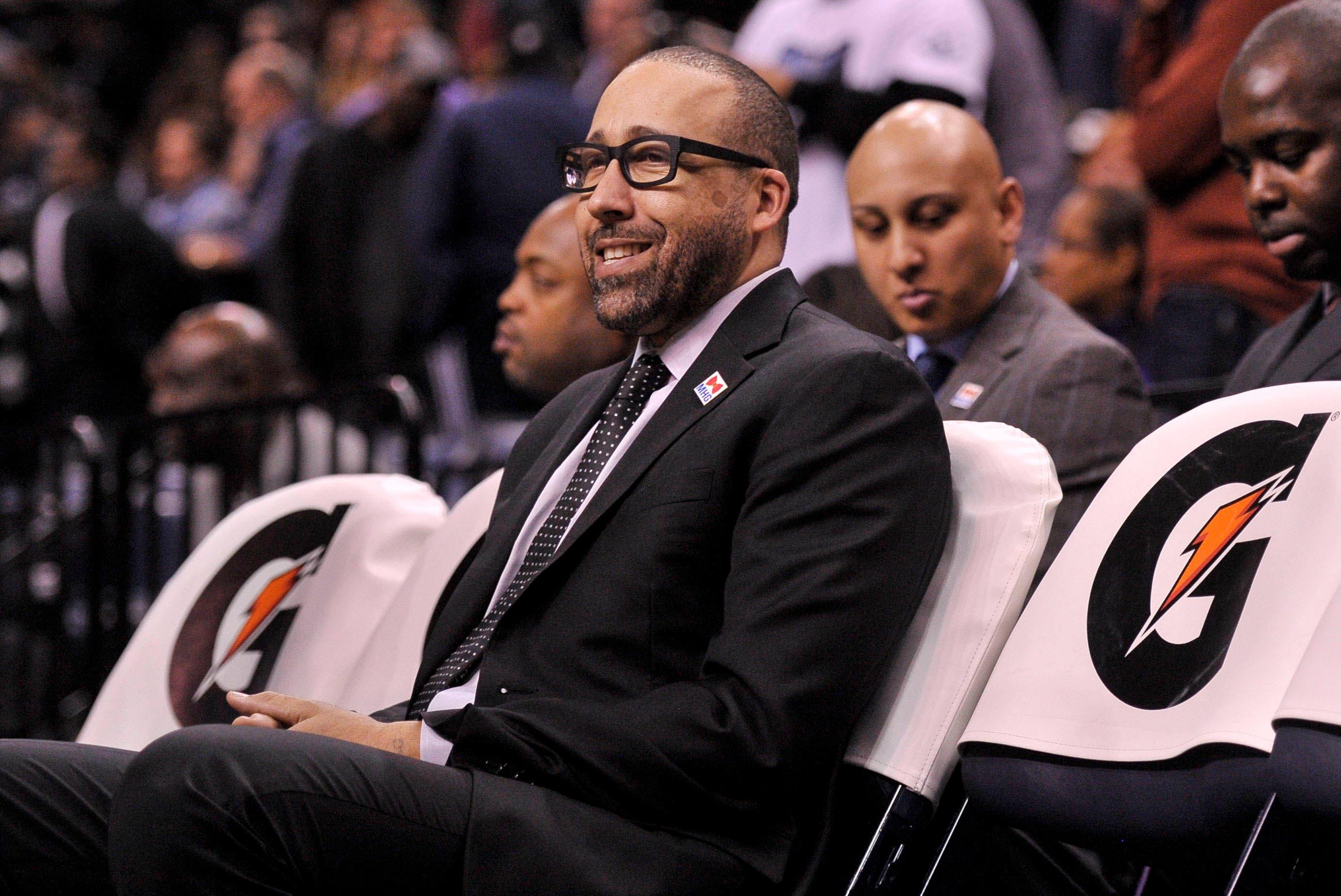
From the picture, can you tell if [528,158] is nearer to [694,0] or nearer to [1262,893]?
[694,0]

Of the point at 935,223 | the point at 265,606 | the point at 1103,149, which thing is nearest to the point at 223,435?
the point at 265,606

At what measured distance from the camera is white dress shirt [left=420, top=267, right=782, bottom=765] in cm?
252

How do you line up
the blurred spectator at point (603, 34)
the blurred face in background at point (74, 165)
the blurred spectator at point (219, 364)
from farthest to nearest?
the blurred face in background at point (74, 165), the blurred spectator at point (603, 34), the blurred spectator at point (219, 364)

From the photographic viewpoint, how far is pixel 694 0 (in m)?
6.65

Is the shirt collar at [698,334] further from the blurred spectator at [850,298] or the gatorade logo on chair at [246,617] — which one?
the blurred spectator at [850,298]

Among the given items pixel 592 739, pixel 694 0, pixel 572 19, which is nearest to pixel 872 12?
pixel 694 0

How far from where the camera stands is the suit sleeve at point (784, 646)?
2174 mm

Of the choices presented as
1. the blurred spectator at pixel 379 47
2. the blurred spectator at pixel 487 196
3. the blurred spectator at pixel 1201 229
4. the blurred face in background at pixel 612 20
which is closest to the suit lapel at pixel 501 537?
the blurred spectator at pixel 1201 229

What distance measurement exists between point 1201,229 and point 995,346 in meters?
1.16

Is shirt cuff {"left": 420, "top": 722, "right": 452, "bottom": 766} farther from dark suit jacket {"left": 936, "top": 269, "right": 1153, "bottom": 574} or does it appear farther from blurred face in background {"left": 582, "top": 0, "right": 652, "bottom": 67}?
blurred face in background {"left": 582, "top": 0, "right": 652, "bottom": 67}

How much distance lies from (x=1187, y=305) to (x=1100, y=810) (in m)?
2.41

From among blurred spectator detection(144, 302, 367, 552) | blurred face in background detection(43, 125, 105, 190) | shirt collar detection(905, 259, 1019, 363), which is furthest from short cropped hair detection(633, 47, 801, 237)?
blurred face in background detection(43, 125, 105, 190)

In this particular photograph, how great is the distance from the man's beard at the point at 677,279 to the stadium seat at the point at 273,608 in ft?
3.11

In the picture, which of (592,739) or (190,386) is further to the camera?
(190,386)
